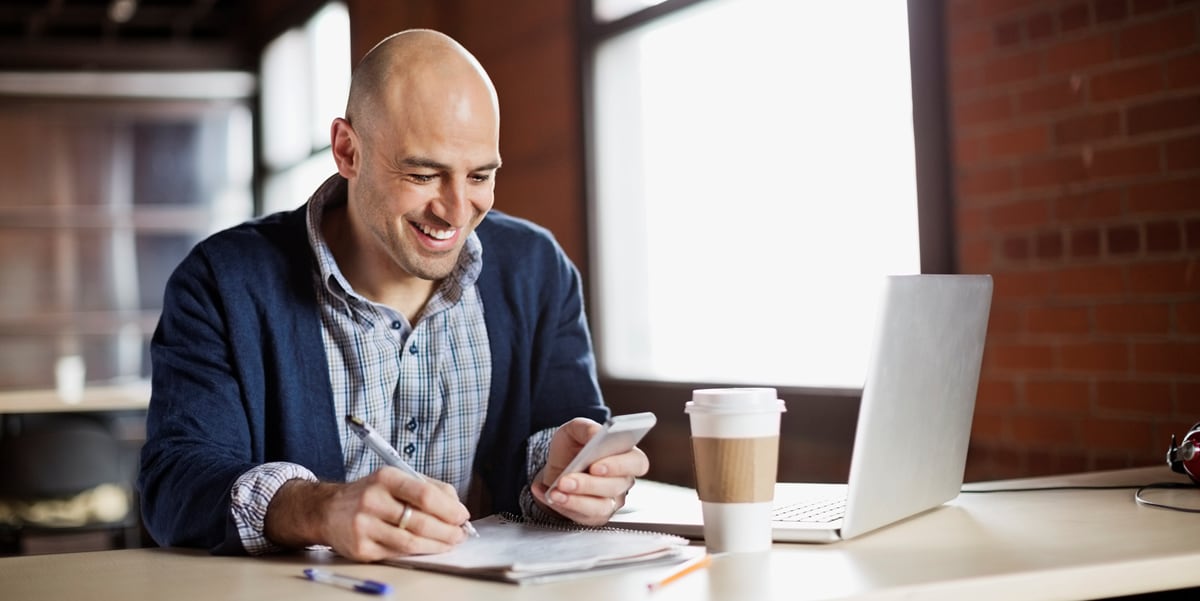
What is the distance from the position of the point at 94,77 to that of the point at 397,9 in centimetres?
221

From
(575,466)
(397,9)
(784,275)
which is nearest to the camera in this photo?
(575,466)

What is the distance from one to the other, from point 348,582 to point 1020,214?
1605 mm

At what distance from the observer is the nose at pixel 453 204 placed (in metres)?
1.70

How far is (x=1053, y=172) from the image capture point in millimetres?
2199

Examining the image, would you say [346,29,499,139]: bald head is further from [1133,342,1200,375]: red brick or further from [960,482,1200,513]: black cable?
[1133,342,1200,375]: red brick

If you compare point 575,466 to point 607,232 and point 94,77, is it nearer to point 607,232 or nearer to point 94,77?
point 607,232

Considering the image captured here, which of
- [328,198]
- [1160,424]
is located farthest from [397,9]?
[1160,424]

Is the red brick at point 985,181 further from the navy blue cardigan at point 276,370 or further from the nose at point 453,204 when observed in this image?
the nose at point 453,204

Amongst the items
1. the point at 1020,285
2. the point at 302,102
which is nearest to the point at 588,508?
the point at 1020,285

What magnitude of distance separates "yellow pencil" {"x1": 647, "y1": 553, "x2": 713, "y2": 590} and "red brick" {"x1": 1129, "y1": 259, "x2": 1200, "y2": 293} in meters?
1.17

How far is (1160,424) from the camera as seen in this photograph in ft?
6.57

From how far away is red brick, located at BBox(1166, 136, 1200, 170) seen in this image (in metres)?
1.94

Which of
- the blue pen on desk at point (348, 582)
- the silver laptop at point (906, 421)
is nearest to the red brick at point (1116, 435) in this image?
the silver laptop at point (906, 421)

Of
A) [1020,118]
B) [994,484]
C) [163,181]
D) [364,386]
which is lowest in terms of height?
[994,484]
